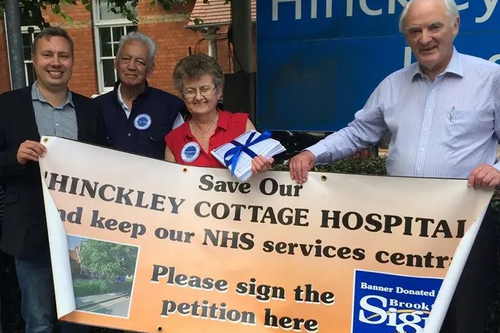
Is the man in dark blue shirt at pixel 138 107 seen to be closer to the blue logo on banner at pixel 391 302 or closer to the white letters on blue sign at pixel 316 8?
the blue logo on banner at pixel 391 302

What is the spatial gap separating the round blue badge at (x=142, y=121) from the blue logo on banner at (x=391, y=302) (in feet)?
4.51

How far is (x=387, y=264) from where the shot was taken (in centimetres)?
213

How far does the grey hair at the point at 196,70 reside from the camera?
2.33 meters

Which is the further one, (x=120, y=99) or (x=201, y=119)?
(x=120, y=99)

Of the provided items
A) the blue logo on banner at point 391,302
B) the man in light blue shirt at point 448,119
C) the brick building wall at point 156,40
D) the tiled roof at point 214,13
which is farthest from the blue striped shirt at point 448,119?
the brick building wall at point 156,40

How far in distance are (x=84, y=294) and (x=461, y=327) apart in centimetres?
178

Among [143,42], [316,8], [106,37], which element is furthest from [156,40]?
[143,42]

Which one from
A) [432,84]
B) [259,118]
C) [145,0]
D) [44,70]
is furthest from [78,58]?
[432,84]

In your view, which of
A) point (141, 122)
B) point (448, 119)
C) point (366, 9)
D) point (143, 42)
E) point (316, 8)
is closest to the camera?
point (448, 119)

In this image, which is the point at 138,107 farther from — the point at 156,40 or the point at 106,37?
the point at 106,37

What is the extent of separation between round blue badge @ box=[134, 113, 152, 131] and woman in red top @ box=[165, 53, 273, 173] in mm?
280

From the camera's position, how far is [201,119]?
7.88 feet

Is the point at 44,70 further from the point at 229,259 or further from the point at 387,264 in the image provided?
the point at 387,264

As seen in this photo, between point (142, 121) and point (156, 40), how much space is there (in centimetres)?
936
